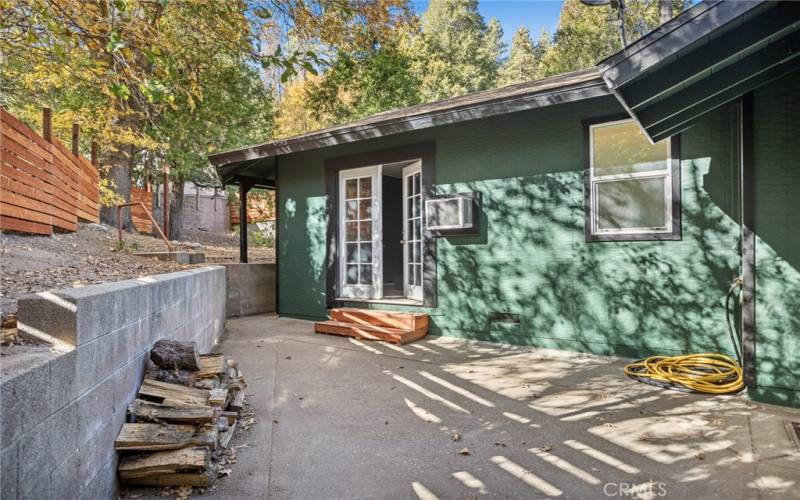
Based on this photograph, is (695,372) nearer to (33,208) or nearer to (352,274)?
(352,274)

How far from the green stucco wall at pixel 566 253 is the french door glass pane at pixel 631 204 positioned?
7.3 inches

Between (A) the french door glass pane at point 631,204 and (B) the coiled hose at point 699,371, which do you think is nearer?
(B) the coiled hose at point 699,371

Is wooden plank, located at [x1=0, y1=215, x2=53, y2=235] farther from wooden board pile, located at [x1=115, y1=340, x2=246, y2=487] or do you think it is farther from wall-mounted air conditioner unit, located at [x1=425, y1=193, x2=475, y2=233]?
wall-mounted air conditioner unit, located at [x1=425, y1=193, x2=475, y2=233]

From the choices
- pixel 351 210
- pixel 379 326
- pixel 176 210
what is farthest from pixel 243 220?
pixel 176 210

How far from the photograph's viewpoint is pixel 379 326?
5.43 metres

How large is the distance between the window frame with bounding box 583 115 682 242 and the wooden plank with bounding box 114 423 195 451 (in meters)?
3.81

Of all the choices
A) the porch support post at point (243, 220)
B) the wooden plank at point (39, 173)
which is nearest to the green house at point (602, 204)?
the porch support post at point (243, 220)

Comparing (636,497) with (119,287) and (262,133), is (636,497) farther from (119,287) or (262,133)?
(262,133)

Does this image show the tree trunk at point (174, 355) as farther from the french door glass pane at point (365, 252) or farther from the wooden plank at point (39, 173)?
the french door glass pane at point (365, 252)

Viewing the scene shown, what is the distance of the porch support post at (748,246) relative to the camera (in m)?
3.00

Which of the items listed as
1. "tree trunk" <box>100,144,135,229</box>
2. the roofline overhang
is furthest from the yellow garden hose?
"tree trunk" <box>100,144,135,229</box>

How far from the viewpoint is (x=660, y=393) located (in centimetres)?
321

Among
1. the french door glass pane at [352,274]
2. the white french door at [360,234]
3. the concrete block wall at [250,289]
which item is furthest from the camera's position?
the concrete block wall at [250,289]

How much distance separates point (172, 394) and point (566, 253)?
3692 mm
